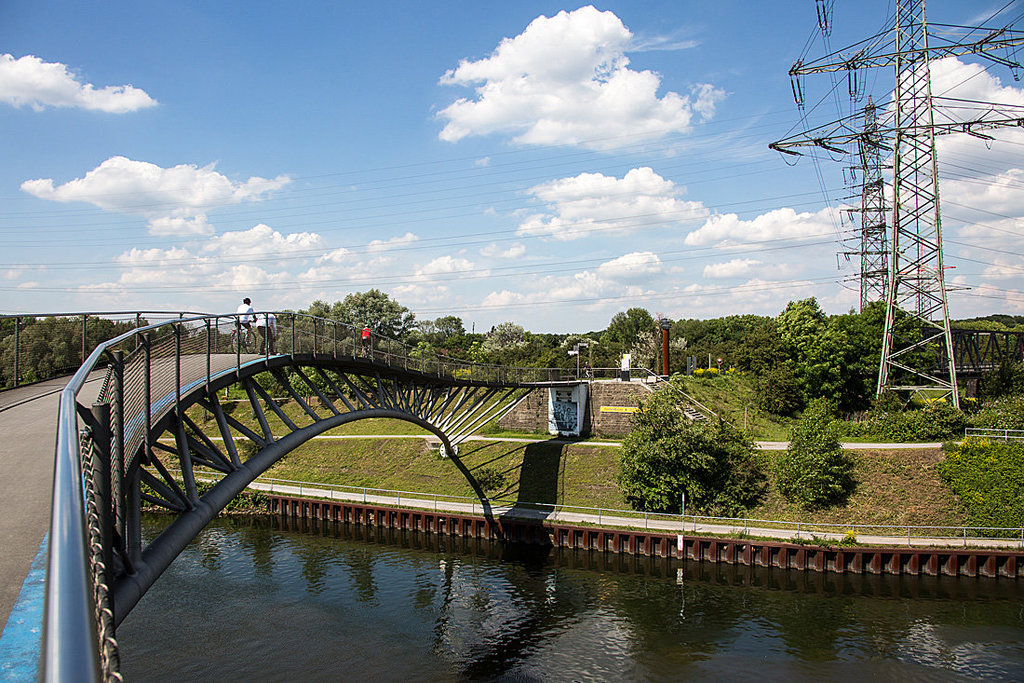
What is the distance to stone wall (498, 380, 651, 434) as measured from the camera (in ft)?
153

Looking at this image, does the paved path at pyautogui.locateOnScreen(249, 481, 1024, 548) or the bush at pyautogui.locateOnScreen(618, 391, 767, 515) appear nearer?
the paved path at pyautogui.locateOnScreen(249, 481, 1024, 548)

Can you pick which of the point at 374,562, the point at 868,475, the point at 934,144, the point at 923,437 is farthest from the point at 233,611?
the point at 934,144

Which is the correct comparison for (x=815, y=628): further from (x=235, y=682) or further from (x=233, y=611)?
(x=233, y=611)

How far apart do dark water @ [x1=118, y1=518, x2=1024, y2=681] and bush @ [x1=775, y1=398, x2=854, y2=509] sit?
5.87m

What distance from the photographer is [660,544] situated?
32094mm

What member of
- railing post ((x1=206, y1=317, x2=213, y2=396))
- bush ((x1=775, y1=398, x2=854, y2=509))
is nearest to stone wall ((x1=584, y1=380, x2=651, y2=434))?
bush ((x1=775, y1=398, x2=854, y2=509))

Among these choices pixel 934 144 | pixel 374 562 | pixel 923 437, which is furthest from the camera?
pixel 934 144

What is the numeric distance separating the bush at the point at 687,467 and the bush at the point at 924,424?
9216mm

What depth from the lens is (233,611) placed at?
82.1 ft

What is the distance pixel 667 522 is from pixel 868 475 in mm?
11514

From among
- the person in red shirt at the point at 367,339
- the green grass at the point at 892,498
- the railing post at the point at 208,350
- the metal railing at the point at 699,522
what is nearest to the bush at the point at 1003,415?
the green grass at the point at 892,498

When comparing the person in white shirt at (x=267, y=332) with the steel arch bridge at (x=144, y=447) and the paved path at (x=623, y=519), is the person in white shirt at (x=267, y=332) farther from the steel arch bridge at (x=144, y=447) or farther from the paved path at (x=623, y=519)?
the paved path at (x=623, y=519)

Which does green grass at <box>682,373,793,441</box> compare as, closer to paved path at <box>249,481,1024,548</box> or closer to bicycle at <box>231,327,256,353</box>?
paved path at <box>249,481,1024,548</box>

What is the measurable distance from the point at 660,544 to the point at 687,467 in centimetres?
534
